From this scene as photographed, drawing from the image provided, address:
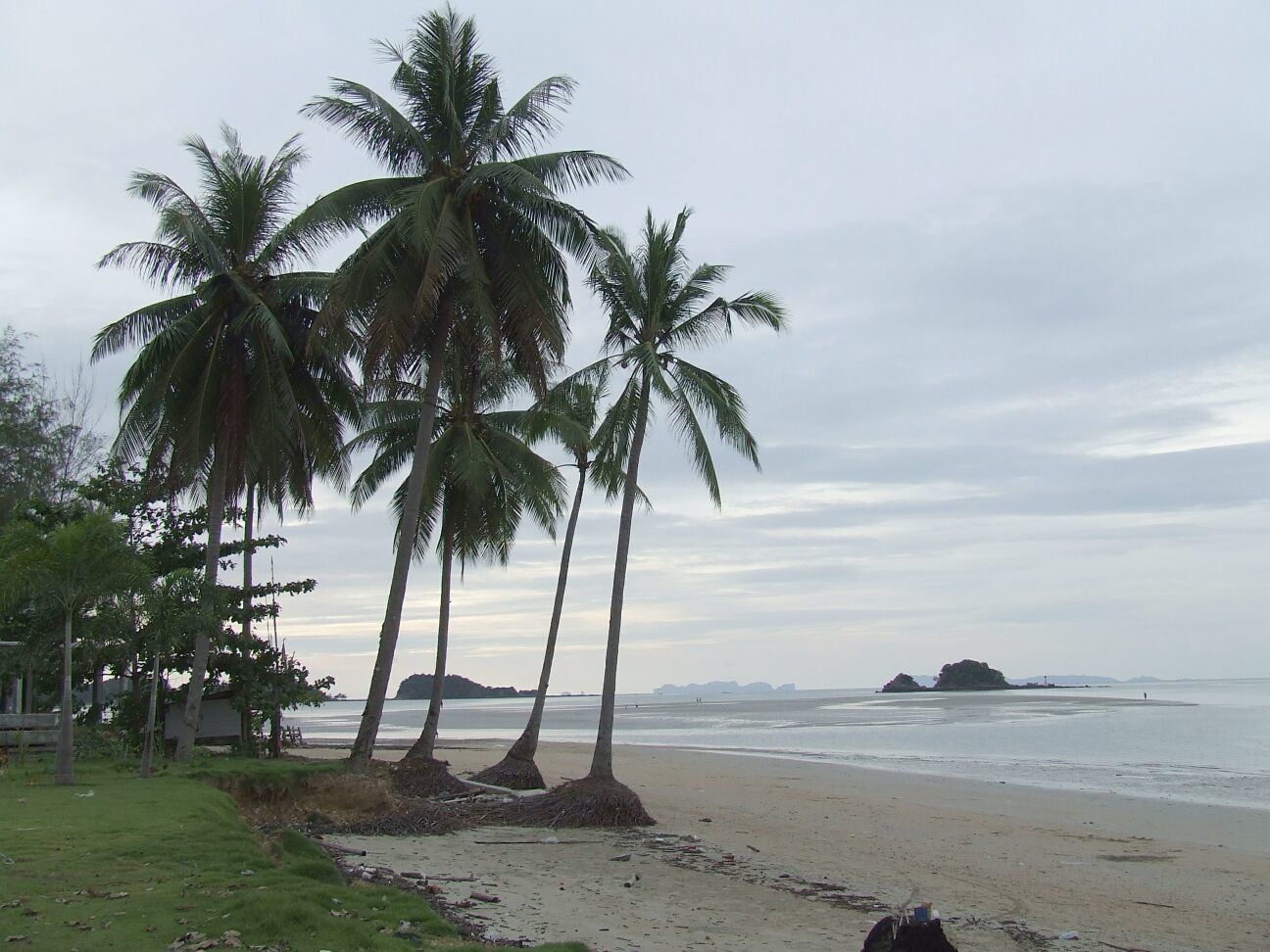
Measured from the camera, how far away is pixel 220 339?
18.9 m

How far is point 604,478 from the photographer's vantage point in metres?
21.3

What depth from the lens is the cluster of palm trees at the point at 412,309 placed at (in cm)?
1734

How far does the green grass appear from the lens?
664 cm

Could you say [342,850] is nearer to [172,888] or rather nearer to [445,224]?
[172,888]

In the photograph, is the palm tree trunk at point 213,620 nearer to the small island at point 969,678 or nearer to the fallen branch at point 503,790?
the fallen branch at point 503,790

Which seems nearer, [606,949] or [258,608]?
[606,949]

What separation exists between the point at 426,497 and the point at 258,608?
439cm

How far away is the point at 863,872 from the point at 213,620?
36.4 ft

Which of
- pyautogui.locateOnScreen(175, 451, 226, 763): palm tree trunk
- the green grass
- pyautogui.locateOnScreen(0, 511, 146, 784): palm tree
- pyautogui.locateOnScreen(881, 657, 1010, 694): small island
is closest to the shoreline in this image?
pyautogui.locateOnScreen(175, 451, 226, 763): palm tree trunk

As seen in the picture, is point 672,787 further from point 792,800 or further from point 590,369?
point 590,369

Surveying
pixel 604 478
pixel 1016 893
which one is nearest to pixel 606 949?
pixel 1016 893

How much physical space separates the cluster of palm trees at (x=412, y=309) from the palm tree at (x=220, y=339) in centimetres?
4

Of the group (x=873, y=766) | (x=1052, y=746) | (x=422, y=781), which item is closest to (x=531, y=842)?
(x=422, y=781)

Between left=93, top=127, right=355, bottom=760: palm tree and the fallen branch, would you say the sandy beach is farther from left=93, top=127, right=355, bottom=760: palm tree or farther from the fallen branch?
left=93, top=127, right=355, bottom=760: palm tree
